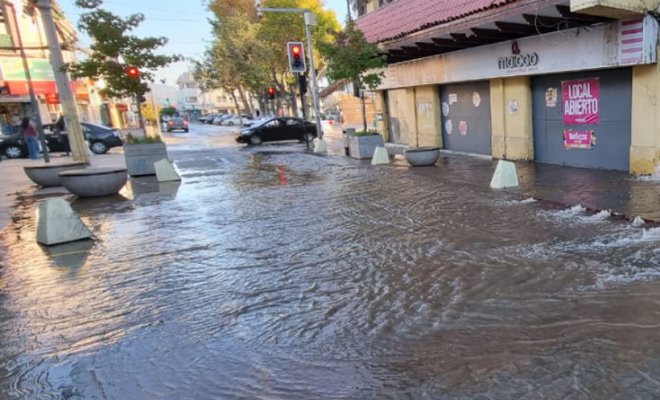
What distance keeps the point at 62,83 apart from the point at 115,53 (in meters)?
2.61

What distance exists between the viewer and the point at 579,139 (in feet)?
37.1

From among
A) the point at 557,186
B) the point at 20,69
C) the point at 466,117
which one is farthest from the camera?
the point at 20,69

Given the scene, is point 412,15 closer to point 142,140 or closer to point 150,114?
point 142,140

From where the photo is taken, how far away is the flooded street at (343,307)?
3.22 meters

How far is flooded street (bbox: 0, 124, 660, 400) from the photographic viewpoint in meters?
3.22

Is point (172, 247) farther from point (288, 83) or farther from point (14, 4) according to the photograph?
point (288, 83)

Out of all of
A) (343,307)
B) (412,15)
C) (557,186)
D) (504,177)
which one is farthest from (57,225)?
(412,15)

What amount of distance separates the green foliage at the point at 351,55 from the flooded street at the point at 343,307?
8467 mm

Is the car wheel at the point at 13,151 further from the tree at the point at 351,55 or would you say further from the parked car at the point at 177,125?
the parked car at the point at 177,125

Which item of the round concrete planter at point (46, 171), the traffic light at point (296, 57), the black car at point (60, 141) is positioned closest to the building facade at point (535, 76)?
the traffic light at point (296, 57)

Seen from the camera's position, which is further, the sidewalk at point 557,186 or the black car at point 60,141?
the black car at point 60,141

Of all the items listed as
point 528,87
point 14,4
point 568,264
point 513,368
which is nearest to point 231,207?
point 568,264

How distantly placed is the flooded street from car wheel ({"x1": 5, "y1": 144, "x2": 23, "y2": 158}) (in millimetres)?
17003

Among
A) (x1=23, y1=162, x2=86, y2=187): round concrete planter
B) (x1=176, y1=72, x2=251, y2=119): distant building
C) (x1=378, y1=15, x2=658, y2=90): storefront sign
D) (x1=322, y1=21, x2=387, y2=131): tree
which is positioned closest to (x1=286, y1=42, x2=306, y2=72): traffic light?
(x1=322, y1=21, x2=387, y2=131): tree
